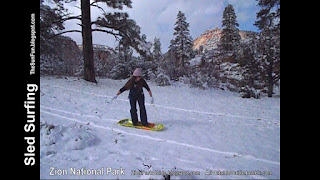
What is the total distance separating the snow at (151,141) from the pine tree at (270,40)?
292 cm

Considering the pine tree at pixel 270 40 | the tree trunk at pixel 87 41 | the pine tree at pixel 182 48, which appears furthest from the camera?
the pine tree at pixel 182 48

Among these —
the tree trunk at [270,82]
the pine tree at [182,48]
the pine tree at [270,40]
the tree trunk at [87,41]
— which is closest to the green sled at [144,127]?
the tree trunk at [87,41]

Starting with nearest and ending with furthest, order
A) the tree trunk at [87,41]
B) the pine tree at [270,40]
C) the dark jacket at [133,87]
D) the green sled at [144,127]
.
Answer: the green sled at [144,127]
the dark jacket at [133,87]
the pine tree at [270,40]
the tree trunk at [87,41]

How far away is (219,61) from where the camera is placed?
14.1 metres

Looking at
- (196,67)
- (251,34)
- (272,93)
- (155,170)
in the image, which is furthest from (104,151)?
(196,67)

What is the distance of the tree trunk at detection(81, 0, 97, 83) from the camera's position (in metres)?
8.28

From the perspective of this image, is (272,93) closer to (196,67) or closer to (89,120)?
(196,67)

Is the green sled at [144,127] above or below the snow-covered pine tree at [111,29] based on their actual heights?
below

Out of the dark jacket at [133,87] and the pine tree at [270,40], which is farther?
the pine tree at [270,40]

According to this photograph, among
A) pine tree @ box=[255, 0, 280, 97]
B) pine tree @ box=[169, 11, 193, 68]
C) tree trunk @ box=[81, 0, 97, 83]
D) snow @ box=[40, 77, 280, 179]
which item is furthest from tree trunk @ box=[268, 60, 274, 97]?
tree trunk @ box=[81, 0, 97, 83]

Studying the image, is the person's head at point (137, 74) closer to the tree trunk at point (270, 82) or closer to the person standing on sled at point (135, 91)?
the person standing on sled at point (135, 91)

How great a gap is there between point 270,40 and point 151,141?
7.75 m

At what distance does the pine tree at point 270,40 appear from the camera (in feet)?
25.8

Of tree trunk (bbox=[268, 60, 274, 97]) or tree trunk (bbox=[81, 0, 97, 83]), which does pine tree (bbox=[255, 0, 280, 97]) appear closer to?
tree trunk (bbox=[268, 60, 274, 97])
